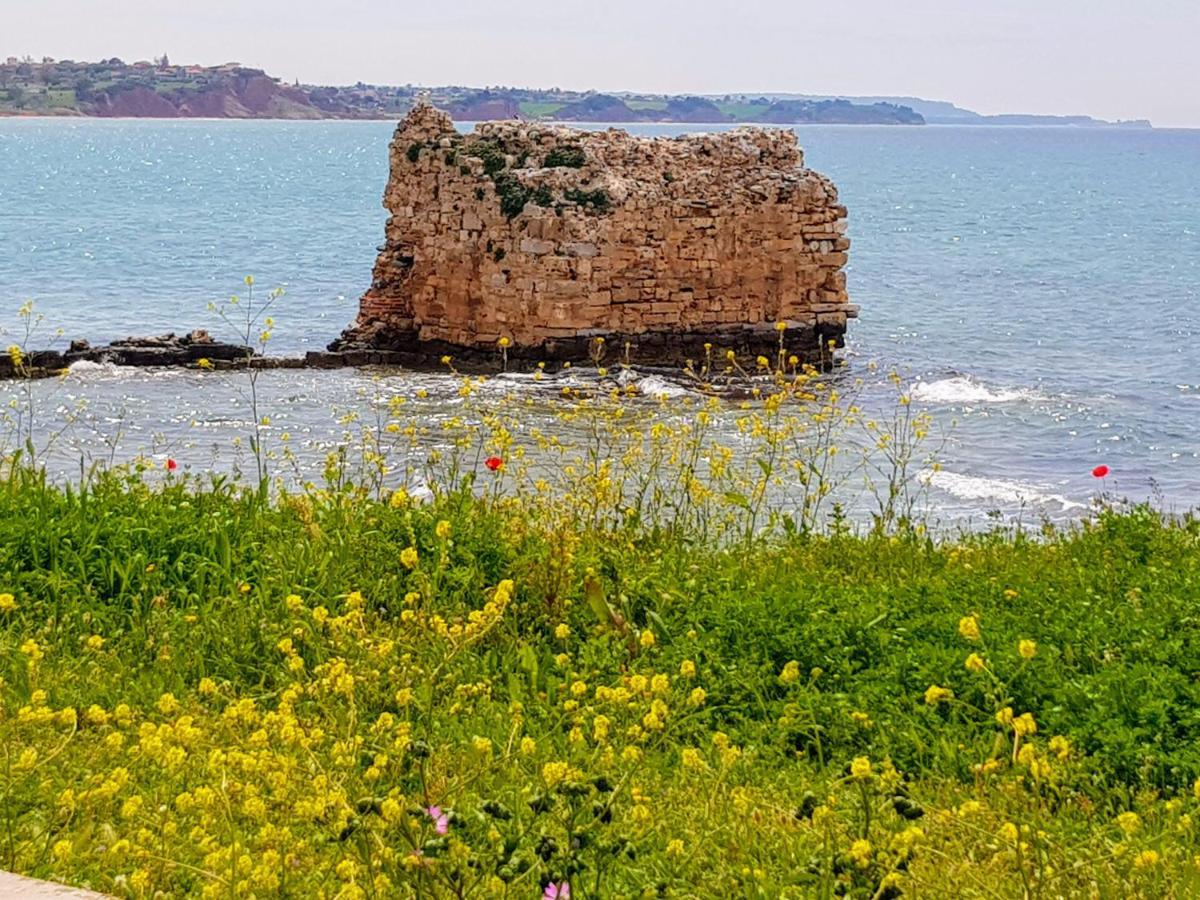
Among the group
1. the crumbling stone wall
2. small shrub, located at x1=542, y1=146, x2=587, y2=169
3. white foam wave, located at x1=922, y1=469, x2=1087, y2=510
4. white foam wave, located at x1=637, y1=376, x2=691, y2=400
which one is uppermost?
small shrub, located at x1=542, y1=146, x2=587, y2=169

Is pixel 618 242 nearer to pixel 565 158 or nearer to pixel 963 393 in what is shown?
pixel 565 158

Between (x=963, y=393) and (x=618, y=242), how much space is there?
19.6ft

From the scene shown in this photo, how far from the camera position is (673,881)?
425cm

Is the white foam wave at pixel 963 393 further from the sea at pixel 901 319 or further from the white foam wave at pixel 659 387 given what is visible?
the white foam wave at pixel 659 387

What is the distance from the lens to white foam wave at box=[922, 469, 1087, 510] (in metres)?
16.8

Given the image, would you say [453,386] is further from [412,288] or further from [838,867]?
[838,867]

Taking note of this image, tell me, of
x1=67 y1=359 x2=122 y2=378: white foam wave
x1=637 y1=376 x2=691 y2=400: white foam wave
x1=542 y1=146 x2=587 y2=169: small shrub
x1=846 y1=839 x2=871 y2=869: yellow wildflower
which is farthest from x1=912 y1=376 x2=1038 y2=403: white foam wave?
x1=846 y1=839 x2=871 y2=869: yellow wildflower

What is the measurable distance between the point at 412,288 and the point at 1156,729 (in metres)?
22.6

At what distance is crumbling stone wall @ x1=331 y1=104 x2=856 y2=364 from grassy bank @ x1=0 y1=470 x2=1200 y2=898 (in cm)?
1612

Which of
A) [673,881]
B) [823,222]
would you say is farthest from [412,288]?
[673,881]

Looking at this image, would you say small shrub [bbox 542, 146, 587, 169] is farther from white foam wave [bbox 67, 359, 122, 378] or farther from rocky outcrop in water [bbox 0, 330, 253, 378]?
white foam wave [bbox 67, 359, 122, 378]

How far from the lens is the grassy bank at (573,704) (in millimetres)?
4195

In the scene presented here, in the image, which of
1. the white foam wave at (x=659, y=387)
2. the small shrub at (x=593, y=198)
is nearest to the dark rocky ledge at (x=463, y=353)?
the white foam wave at (x=659, y=387)

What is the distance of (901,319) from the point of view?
3484 cm
